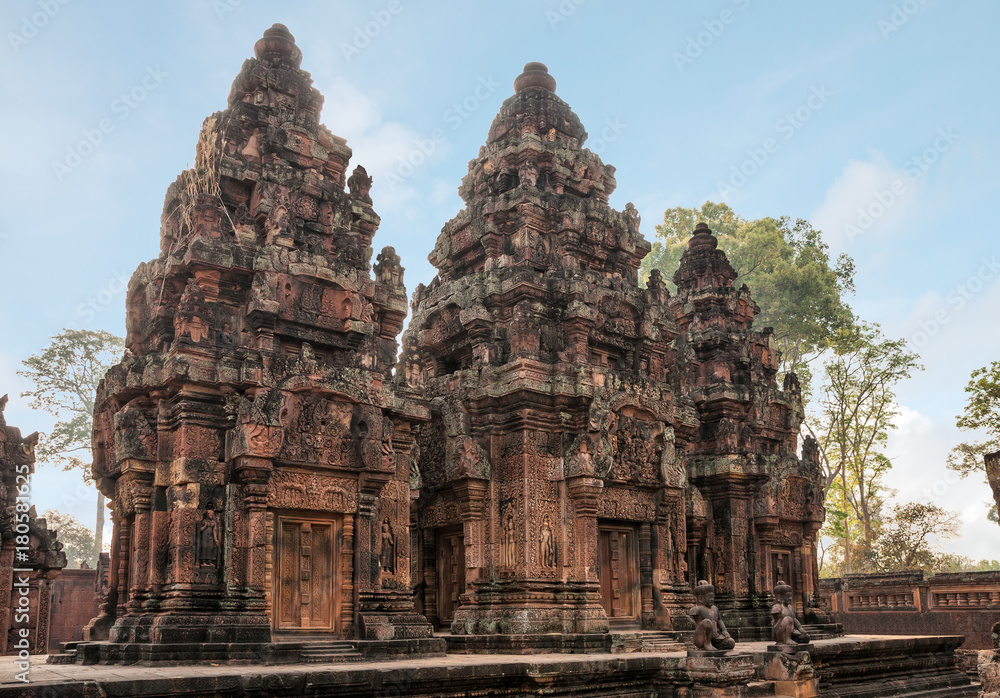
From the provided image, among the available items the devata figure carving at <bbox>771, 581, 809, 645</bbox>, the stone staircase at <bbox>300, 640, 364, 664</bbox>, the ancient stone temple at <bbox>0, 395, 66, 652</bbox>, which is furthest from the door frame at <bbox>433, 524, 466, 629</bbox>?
the ancient stone temple at <bbox>0, 395, 66, 652</bbox>

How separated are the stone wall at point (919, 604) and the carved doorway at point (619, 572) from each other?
26.2 ft

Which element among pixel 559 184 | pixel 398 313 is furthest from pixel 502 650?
pixel 559 184

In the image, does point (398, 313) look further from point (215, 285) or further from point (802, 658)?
point (802, 658)

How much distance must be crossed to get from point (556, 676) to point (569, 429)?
16.4 ft

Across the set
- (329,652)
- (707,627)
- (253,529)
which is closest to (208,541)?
(253,529)

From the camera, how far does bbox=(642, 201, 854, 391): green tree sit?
28.5m

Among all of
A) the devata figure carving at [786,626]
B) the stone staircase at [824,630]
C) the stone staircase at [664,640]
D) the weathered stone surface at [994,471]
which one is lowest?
the stone staircase at [824,630]

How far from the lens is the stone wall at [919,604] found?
18.2 meters

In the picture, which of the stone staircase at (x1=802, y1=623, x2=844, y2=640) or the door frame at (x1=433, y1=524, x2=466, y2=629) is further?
the stone staircase at (x1=802, y1=623, x2=844, y2=640)

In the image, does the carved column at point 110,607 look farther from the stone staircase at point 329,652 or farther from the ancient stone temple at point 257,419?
the stone staircase at point 329,652

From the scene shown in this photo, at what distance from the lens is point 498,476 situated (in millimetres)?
13703

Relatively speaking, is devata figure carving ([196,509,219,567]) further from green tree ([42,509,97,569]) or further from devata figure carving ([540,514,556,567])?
green tree ([42,509,97,569])

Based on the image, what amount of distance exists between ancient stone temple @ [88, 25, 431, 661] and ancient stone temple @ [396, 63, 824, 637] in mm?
1284

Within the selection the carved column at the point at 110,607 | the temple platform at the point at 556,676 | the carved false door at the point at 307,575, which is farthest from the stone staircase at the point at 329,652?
the carved column at the point at 110,607
